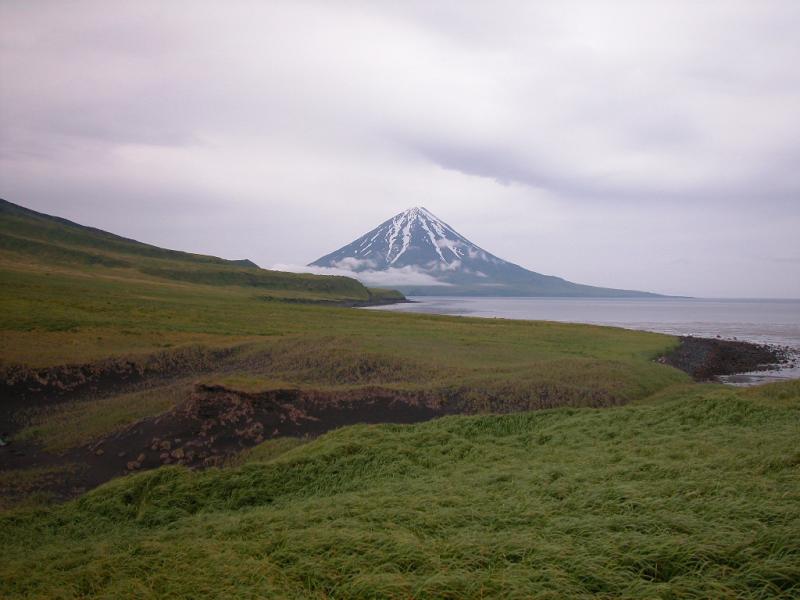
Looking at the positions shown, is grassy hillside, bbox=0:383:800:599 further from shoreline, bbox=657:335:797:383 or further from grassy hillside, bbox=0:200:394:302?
grassy hillside, bbox=0:200:394:302

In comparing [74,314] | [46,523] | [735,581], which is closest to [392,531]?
[735,581]

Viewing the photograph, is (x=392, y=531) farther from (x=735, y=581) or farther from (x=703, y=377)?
(x=703, y=377)

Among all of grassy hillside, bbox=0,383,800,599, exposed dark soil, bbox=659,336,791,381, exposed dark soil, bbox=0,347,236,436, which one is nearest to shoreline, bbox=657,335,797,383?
exposed dark soil, bbox=659,336,791,381

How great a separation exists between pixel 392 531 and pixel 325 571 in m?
1.40

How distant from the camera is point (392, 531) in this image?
7504 millimetres

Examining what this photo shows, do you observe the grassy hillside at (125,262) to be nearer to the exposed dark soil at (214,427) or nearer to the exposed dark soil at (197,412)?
the exposed dark soil at (197,412)

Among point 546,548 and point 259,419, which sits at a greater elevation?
point 546,548

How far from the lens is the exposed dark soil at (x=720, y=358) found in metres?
42.2

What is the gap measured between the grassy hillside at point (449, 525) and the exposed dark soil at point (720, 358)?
30.1m

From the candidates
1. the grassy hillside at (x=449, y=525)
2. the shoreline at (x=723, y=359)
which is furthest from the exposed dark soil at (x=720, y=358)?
the grassy hillside at (x=449, y=525)

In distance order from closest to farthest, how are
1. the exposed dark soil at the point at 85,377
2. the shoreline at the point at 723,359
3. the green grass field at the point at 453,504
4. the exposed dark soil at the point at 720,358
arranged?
the green grass field at the point at 453,504
the exposed dark soil at the point at 85,377
the shoreline at the point at 723,359
the exposed dark soil at the point at 720,358

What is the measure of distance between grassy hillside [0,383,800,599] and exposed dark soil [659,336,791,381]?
30.1 meters

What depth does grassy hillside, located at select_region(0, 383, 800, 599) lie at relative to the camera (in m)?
5.85

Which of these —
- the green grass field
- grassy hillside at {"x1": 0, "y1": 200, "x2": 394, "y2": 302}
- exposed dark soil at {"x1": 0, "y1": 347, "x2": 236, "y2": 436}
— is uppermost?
grassy hillside at {"x1": 0, "y1": 200, "x2": 394, "y2": 302}
